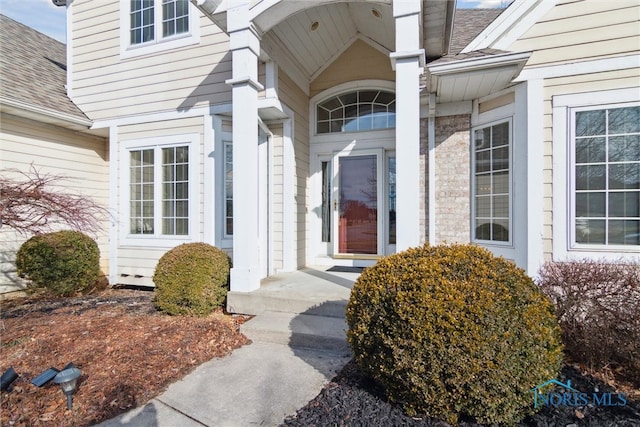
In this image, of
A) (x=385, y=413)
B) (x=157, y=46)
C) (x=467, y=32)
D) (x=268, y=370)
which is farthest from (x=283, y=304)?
(x=157, y=46)

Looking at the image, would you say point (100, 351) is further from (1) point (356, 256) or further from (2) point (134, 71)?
(2) point (134, 71)

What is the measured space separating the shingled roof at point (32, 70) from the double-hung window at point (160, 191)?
4.85ft

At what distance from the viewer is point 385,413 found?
2.16m

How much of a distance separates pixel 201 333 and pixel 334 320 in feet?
4.69

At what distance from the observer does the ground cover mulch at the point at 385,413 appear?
2018 millimetres

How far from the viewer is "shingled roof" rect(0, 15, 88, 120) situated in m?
5.70

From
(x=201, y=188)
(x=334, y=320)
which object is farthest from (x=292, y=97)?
(x=334, y=320)

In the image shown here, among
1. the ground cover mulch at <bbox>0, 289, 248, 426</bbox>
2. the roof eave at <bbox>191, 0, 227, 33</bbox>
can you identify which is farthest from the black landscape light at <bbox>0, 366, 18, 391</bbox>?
the roof eave at <bbox>191, 0, 227, 33</bbox>

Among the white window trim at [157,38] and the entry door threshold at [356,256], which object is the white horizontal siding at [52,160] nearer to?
the white window trim at [157,38]

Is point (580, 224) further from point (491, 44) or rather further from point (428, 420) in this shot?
point (428, 420)

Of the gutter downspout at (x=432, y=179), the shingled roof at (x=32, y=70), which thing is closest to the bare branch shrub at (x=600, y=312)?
the gutter downspout at (x=432, y=179)

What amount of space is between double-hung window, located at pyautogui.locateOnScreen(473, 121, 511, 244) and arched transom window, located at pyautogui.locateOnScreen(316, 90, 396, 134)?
1.57 meters

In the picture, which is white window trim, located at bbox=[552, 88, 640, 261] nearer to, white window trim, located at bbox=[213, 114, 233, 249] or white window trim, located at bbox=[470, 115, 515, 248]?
white window trim, located at bbox=[470, 115, 515, 248]

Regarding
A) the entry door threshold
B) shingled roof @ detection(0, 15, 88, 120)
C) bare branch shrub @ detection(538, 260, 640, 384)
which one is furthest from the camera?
the entry door threshold
